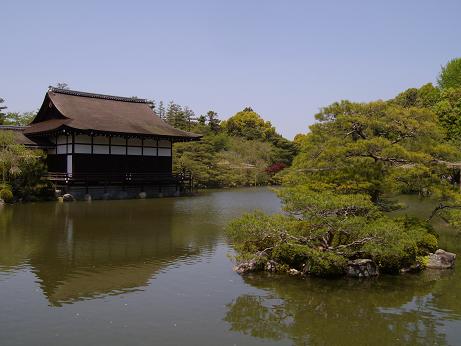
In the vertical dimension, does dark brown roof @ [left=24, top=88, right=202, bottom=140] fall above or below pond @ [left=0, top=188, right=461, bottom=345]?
above

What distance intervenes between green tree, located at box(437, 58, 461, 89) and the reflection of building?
39.4 m

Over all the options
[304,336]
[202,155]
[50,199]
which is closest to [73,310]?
[304,336]

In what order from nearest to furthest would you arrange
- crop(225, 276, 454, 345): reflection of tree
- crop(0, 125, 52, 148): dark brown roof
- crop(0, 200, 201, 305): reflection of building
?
crop(225, 276, 454, 345): reflection of tree, crop(0, 200, 201, 305): reflection of building, crop(0, 125, 52, 148): dark brown roof

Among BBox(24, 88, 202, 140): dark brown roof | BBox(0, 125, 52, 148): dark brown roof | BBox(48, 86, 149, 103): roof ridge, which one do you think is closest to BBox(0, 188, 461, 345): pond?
BBox(24, 88, 202, 140): dark brown roof

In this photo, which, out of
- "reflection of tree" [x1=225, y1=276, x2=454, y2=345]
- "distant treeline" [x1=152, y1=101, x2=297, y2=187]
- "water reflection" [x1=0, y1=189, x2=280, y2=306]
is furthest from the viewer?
"distant treeline" [x1=152, y1=101, x2=297, y2=187]

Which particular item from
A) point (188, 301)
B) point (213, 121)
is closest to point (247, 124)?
point (213, 121)

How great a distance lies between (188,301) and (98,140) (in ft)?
73.1

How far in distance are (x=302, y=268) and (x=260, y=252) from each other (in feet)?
3.46

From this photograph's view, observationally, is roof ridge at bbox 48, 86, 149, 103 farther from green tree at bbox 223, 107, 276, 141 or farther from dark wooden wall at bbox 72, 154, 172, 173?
green tree at bbox 223, 107, 276, 141

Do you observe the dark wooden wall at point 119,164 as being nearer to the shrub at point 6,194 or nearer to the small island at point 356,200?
the shrub at point 6,194

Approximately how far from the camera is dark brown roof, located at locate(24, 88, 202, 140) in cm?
2891

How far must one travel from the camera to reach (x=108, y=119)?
100 ft

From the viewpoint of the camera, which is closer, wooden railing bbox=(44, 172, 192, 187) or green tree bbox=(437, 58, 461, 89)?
wooden railing bbox=(44, 172, 192, 187)

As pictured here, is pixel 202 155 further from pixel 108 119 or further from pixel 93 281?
pixel 93 281
